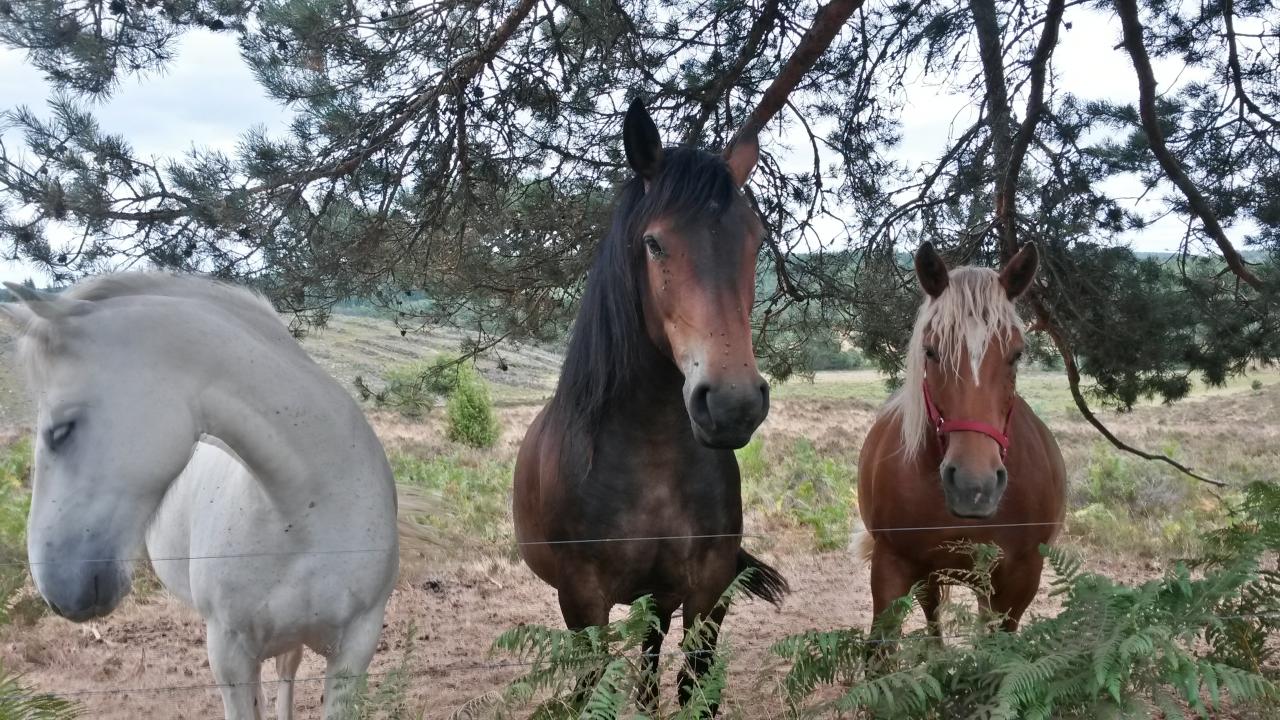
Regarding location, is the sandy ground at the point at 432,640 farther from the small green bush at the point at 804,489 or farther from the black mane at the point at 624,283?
the black mane at the point at 624,283

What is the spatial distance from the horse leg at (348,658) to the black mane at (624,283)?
2.74 ft

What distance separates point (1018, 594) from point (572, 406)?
1792 mm

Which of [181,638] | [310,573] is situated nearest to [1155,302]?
A: [310,573]

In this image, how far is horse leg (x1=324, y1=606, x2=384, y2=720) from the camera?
6.45 ft

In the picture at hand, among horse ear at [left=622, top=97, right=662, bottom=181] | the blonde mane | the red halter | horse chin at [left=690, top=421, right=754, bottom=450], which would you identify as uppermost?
horse ear at [left=622, top=97, right=662, bottom=181]

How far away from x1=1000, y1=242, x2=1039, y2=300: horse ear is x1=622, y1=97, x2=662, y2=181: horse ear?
1.35 meters

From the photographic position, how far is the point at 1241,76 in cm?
413

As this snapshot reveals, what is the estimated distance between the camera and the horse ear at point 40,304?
4.73 feet

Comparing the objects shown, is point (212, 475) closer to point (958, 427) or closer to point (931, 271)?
point (958, 427)

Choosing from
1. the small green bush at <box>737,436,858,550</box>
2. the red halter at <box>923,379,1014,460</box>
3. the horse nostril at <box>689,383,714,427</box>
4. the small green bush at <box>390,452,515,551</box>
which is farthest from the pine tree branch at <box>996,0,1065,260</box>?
the small green bush at <box>390,452,515,551</box>

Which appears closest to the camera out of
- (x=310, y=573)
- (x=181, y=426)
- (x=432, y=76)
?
(x=181, y=426)

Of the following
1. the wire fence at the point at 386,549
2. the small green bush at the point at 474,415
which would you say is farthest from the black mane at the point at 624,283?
the small green bush at the point at 474,415

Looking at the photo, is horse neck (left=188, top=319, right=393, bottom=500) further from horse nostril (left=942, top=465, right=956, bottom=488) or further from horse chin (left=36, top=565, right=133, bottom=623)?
horse nostril (left=942, top=465, right=956, bottom=488)

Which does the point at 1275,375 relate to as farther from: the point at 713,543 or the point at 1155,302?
the point at 713,543
